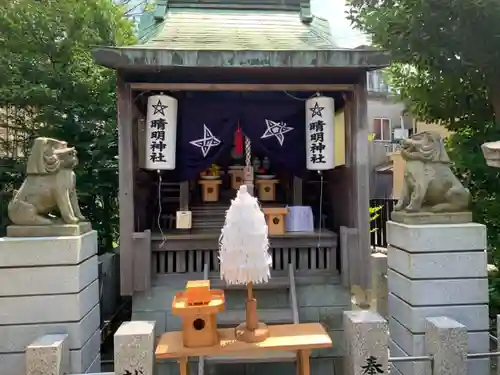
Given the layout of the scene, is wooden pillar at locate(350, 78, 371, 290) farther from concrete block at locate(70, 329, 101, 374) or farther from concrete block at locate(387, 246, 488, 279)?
concrete block at locate(70, 329, 101, 374)

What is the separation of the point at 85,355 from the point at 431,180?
5.03 metres

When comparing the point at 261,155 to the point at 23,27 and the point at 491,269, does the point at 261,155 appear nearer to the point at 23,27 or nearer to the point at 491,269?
the point at 491,269

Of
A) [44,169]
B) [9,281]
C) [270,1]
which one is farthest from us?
[270,1]

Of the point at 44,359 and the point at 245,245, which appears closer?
the point at 245,245

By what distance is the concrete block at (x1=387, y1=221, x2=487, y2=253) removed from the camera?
18.3 ft

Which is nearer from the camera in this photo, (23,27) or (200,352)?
(200,352)

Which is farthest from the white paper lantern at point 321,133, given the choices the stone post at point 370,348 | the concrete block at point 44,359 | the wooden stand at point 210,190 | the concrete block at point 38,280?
the concrete block at point 44,359

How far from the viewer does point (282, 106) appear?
7832 mm

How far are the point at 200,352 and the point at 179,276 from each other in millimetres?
3165

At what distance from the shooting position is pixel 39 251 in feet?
17.8

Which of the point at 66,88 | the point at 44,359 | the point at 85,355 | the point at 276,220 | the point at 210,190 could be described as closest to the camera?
the point at 44,359

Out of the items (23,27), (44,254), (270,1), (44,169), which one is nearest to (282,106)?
(270,1)

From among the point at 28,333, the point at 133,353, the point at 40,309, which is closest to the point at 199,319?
the point at 133,353

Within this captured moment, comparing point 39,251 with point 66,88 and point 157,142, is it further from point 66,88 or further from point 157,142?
point 66,88
